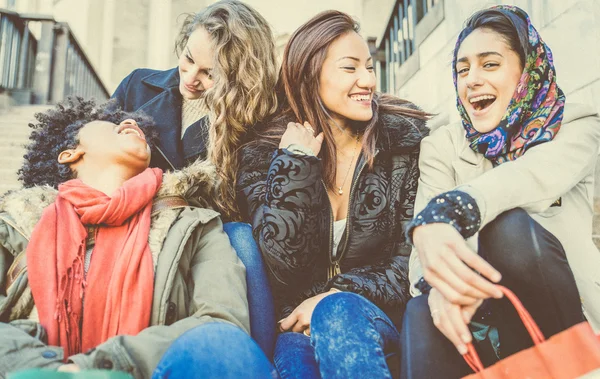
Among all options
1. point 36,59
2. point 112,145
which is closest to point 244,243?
point 112,145

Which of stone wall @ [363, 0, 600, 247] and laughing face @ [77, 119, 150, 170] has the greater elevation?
stone wall @ [363, 0, 600, 247]

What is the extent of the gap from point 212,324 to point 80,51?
7.74 meters

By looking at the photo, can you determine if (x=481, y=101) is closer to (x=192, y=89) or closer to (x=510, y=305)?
(x=510, y=305)

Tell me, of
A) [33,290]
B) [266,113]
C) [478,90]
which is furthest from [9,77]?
[478,90]

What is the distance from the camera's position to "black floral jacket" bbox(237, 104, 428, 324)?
1.58 metres

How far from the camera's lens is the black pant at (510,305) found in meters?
1.06

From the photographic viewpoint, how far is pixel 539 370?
0.90 m

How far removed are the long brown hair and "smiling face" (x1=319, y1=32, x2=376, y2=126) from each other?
27 mm

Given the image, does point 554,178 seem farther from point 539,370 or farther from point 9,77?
point 9,77

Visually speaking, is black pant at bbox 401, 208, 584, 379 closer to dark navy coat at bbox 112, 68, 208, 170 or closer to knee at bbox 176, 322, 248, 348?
knee at bbox 176, 322, 248, 348

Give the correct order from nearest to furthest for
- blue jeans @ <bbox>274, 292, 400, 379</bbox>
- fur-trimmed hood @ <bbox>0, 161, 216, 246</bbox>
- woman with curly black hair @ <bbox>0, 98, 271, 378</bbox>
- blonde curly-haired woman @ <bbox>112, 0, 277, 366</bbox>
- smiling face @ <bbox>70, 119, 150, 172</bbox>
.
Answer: woman with curly black hair @ <bbox>0, 98, 271, 378</bbox> < blue jeans @ <bbox>274, 292, 400, 379</bbox> < fur-trimmed hood @ <bbox>0, 161, 216, 246</bbox> < smiling face @ <bbox>70, 119, 150, 172</bbox> < blonde curly-haired woman @ <bbox>112, 0, 277, 366</bbox>

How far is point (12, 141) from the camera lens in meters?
4.33

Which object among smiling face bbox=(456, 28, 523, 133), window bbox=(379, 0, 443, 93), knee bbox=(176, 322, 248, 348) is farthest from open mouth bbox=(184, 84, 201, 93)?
window bbox=(379, 0, 443, 93)

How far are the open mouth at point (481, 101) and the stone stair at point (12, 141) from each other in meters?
2.87
